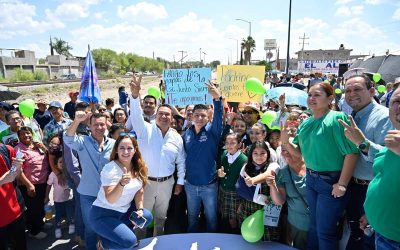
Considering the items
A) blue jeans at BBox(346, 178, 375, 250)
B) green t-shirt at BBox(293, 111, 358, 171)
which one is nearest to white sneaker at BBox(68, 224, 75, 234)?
green t-shirt at BBox(293, 111, 358, 171)

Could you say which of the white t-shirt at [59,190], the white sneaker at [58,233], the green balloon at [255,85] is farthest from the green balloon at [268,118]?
the white sneaker at [58,233]

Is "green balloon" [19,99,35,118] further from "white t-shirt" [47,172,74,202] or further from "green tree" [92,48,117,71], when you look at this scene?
"green tree" [92,48,117,71]

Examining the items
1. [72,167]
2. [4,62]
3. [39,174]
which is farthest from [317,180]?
[4,62]

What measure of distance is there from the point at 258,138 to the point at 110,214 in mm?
2034

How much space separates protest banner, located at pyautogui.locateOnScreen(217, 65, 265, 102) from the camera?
17.7 feet

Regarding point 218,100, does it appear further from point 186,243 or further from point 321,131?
point 186,243

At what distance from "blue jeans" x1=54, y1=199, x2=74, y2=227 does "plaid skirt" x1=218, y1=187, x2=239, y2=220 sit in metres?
2.44

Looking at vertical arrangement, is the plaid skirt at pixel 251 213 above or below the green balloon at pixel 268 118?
below

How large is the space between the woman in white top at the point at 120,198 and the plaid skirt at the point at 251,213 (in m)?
1.13

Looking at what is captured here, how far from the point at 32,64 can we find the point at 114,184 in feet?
209

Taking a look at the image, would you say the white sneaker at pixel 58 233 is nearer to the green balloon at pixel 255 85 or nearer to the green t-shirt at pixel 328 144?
the green t-shirt at pixel 328 144

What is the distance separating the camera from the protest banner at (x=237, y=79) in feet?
17.7

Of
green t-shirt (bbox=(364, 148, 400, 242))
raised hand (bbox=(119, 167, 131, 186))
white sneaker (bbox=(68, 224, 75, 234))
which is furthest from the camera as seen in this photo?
white sneaker (bbox=(68, 224, 75, 234))

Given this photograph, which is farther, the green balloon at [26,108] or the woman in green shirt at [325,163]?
the green balloon at [26,108]
